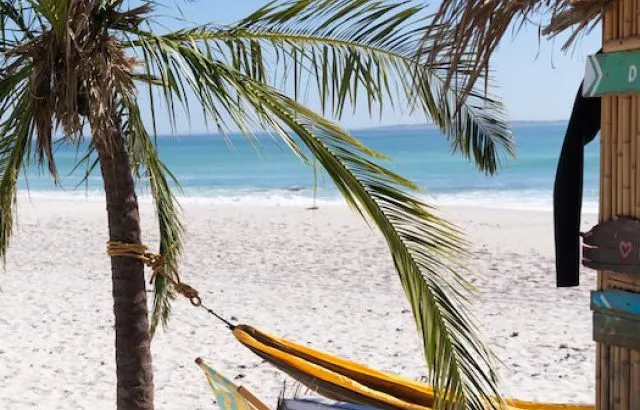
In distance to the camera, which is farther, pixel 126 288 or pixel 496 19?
pixel 126 288

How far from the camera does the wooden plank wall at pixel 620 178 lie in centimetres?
206

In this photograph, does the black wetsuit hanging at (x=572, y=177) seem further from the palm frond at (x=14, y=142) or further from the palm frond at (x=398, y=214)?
the palm frond at (x=14, y=142)

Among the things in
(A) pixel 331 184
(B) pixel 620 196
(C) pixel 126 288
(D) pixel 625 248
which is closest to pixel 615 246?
(D) pixel 625 248

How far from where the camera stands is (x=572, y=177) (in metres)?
2.31

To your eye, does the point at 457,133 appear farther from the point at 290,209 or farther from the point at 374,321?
the point at 290,209

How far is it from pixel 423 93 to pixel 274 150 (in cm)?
4415

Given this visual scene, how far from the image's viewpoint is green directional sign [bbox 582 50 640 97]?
202cm

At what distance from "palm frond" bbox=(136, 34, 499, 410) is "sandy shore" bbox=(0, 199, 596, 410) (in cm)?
33

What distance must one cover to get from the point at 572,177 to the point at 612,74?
340 mm

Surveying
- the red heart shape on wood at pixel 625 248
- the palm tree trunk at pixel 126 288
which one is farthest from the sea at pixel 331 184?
the red heart shape on wood at pixel 625 248

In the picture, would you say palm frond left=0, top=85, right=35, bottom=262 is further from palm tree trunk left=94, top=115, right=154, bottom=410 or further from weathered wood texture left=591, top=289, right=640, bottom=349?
weathered wood texture left=591, top=289, right=640, bottom=349

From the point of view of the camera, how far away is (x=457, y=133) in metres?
3.46

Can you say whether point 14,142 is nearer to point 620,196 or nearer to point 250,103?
point 250,103

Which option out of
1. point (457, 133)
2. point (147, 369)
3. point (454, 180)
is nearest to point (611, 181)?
point (457, 133)
